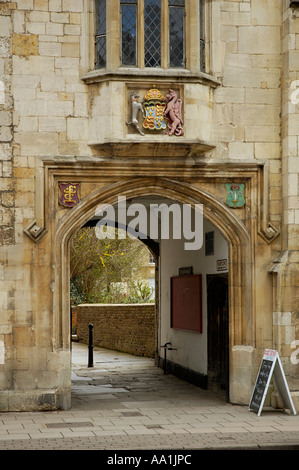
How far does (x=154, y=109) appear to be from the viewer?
12852mm

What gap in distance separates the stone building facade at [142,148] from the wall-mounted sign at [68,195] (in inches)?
0.7

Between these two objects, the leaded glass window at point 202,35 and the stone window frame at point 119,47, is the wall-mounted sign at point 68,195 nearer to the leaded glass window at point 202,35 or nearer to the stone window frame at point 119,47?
the stone window frame at point 119,47

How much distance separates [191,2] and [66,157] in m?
→ 3.05

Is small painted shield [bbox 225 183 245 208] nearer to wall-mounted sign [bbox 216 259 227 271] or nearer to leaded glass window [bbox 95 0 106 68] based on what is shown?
wall-mounted sign [bbox 216 259 227 271]

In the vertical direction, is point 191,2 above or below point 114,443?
above

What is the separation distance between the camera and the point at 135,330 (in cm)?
2375

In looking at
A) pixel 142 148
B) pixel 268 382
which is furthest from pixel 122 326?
pixel 268 382

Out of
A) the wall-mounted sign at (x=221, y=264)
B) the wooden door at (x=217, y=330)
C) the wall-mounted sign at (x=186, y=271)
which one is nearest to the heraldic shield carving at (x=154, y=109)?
the wall-mounted sign at (x=221, y=264)

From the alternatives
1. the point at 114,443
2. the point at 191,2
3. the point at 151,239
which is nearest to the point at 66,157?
the point at 191,2

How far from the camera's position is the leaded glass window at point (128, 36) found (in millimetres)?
13023

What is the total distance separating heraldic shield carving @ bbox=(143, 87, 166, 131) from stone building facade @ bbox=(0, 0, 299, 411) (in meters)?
0.03

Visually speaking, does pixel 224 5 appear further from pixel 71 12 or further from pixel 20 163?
pixel 20 163

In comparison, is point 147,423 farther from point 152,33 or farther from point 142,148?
point 152,33
